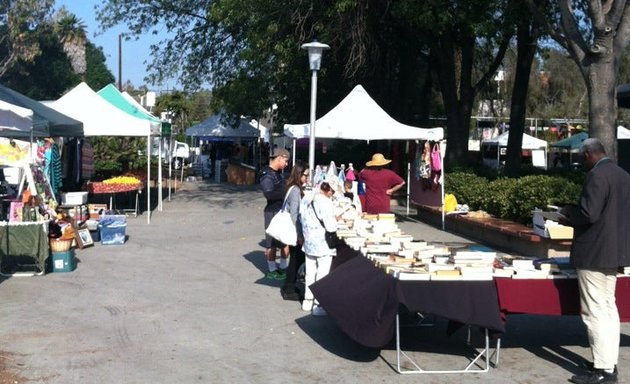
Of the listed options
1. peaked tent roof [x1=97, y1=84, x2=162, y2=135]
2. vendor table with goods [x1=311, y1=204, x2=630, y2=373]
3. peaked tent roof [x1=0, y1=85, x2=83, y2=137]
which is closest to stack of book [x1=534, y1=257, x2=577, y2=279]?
vendor table with goods [x1=311, y1=204, x2=630, y2=373]

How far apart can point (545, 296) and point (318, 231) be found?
8.83 ft

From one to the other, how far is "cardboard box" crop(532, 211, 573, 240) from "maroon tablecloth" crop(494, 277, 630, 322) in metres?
3.70

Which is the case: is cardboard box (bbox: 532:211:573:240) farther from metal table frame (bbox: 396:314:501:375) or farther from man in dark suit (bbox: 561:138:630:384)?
man in dark suit (bbox: 561:138:630:384)

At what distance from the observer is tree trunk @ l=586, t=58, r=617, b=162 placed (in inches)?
537

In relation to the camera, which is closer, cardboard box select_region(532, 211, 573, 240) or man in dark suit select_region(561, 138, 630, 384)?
man in dark suit select_region(561, 138, 630, 384)

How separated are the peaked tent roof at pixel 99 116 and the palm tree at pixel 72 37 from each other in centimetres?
3910

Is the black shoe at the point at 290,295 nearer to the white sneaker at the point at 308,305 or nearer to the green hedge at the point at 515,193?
the white sneaker at the point at 308,305

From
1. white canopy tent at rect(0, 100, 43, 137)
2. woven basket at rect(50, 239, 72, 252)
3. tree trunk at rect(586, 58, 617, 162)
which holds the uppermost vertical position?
tree trunk at rect(586, 58, 617, 162)

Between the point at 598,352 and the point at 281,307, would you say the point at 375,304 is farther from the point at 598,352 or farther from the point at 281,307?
the point at 281,307

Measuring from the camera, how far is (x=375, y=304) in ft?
23.0

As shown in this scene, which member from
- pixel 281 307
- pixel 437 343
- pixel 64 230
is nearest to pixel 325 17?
pixel 64 230

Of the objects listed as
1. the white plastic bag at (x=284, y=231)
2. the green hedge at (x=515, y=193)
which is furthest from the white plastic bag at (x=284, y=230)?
the green hedge at (x=515, y=193)

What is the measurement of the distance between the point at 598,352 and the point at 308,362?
2.41 meters

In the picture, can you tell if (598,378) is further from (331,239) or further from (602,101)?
(602,101)
